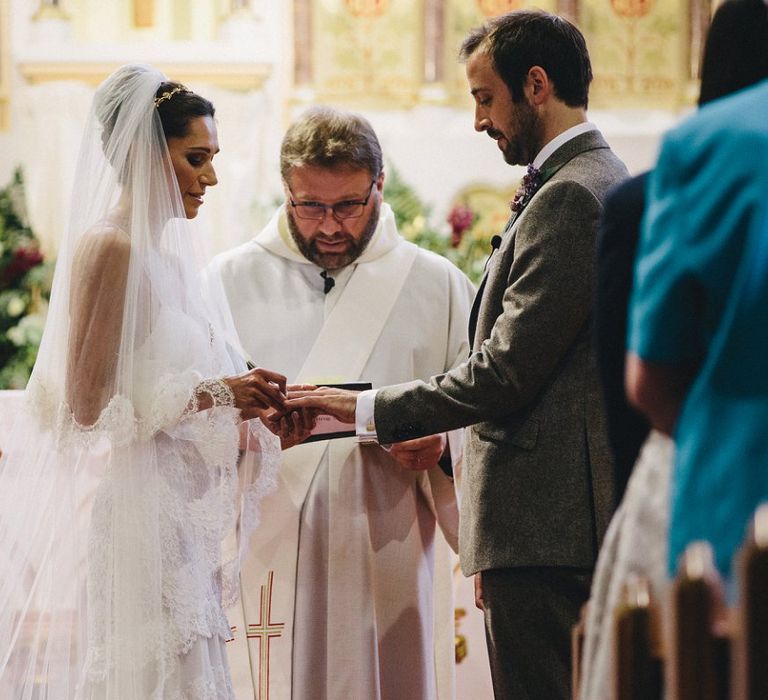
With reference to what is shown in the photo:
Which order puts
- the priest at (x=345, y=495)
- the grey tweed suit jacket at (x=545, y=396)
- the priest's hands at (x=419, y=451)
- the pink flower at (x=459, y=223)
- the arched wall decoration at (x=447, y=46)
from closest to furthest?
the grey tweed suit jacket at (x=545, y=396) → the priest's hands at (x=419, y=451) → the priest at (x=345, y=495) → the pink flower at (x=459, y=223) → the arched wall decoration at (x=447, y=46)

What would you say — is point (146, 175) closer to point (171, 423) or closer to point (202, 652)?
point (171, 423)

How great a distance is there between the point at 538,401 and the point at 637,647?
1.50 m

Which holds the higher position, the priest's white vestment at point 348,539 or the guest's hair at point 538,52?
the guest's hair at point 538,52

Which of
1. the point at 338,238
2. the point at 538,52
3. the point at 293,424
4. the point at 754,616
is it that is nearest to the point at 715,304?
the point at 754,616

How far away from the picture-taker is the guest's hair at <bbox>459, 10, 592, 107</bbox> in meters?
3.33

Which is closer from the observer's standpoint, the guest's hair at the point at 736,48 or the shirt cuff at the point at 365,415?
the guest's hair at the point at 736,48

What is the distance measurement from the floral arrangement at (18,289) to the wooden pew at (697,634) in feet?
19.9

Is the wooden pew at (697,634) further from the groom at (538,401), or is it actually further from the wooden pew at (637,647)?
the groom at (538,401)

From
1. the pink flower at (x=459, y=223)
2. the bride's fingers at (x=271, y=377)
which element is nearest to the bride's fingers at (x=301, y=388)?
the bride's fingers at (x=271, y=377)

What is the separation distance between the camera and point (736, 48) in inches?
81.7

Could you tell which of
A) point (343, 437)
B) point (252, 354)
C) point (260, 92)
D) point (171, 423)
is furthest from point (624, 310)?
point (260, 92)

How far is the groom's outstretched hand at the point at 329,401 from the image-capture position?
11.6ft

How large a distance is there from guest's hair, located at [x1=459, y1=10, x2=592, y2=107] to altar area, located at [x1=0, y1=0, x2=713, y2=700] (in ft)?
15.8

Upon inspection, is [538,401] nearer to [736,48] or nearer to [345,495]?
[345,495]
